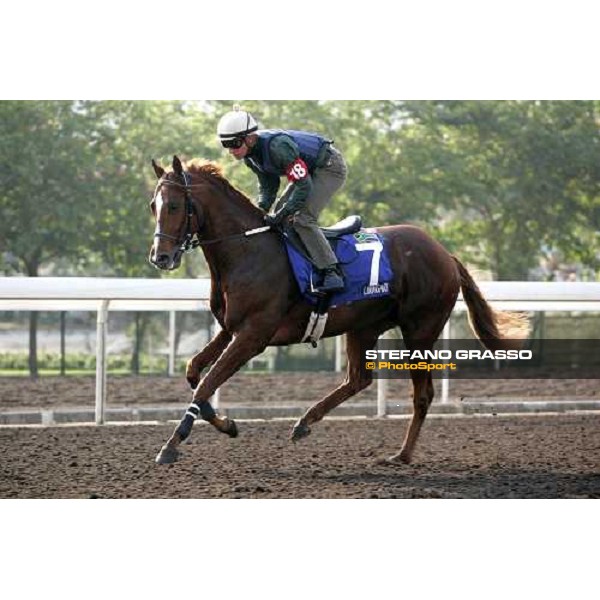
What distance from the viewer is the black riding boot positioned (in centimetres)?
755

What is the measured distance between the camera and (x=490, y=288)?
1073 centimetres

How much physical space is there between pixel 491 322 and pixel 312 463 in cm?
159

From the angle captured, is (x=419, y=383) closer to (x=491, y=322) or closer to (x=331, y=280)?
(x=491, y=322)

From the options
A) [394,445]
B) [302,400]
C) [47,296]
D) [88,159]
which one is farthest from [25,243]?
[394,445]

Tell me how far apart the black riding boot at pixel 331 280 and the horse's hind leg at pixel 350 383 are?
0.49 metres

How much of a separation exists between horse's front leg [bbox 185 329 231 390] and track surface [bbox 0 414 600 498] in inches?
21.0

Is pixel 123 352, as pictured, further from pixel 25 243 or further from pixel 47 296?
pixel 47 296

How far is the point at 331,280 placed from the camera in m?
7.57

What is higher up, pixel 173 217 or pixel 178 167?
pixel 178 167

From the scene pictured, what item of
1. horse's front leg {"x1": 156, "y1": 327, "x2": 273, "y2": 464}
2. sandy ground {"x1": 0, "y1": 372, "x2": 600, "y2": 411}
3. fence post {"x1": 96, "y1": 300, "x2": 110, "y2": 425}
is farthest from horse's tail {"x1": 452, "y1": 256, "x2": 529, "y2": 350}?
fence post {"x1": 96, "y1": 300, "x2": 110, "y2": 425}

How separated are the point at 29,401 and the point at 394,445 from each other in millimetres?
5056

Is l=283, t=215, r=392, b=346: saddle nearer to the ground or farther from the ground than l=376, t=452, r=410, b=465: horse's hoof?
farther from the ground

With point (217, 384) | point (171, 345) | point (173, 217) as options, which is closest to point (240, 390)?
point (171, 345)

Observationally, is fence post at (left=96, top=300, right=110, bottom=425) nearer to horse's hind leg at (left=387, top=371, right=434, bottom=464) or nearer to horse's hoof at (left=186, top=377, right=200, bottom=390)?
horse's hoof at (left=186, top=377, right=200, bottom=390)
